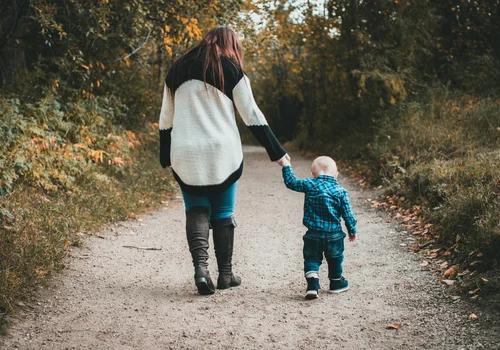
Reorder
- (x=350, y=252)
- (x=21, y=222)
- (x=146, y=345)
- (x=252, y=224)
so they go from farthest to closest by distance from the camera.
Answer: (x=252, y=224)
(x=350, y=252)
(x=21, y=222)
(x=146, y=345)

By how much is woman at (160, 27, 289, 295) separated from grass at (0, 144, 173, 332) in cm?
143

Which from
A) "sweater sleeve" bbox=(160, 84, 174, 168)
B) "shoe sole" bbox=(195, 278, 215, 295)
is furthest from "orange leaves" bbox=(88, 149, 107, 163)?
"shoe sole" bbox=(195, 278, 215, 295)

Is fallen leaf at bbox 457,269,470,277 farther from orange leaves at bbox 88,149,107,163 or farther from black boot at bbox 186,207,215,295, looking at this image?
orange leaves at bbox 88,149,107,163

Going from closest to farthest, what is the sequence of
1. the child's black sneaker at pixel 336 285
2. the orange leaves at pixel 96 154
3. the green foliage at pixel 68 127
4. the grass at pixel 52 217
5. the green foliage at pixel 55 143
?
1. the grass at pixel 52 217
2. the child's black sneaker at pixel 336 285
3. the green foliage at pixel 68 127
4. the green foliage at pixel 55 143
5. the orange leaves at pixel 96 154

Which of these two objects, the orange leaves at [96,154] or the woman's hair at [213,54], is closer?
the woman's hair at [213,54]

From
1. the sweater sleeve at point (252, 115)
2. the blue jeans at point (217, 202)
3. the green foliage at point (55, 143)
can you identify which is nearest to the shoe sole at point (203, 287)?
the blue jeans at point (217, 202)

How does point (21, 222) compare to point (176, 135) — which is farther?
point (21, 222)

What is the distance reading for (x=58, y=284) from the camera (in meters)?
4.74

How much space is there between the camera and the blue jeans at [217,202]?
4426mm

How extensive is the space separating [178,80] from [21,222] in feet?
8.03

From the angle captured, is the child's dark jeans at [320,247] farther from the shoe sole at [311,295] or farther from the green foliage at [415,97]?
the green foliage at [415,97]

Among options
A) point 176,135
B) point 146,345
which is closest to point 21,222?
point 176,135

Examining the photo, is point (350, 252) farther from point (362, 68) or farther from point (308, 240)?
point (362, 68)

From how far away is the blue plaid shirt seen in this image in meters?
4.31
